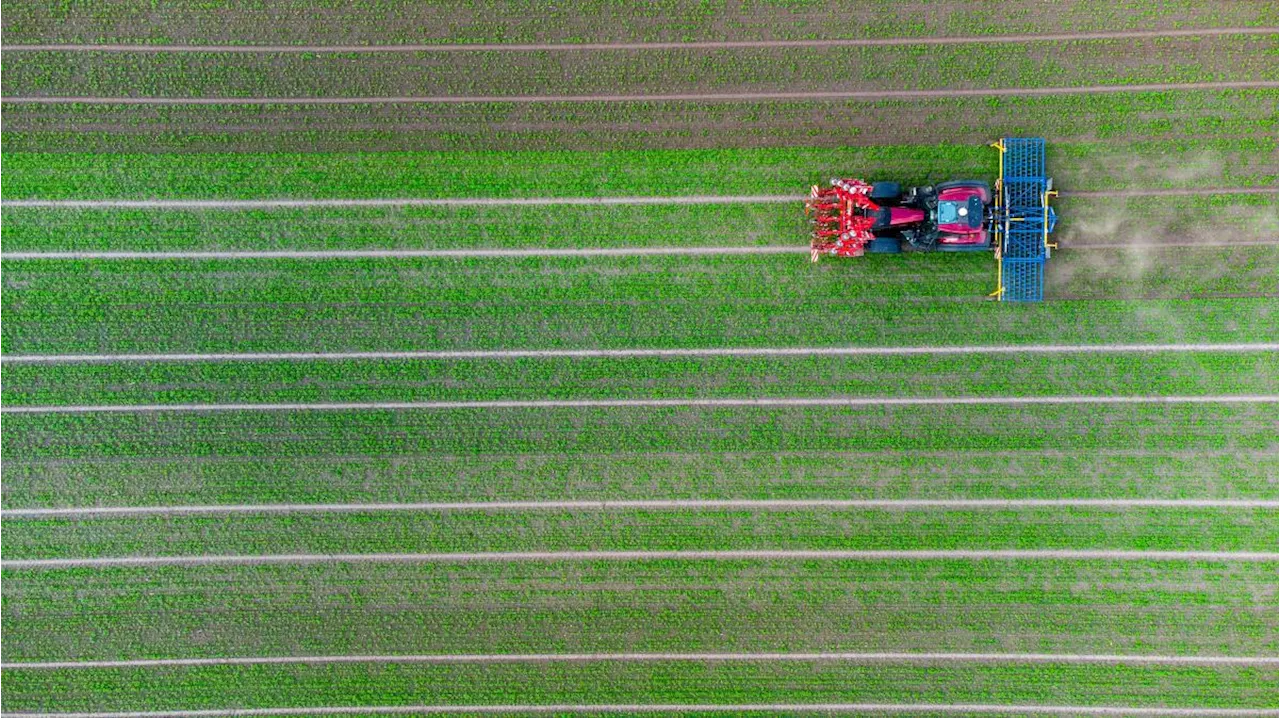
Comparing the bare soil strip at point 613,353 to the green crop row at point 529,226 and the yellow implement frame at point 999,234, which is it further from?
the green crop row at point 529,226

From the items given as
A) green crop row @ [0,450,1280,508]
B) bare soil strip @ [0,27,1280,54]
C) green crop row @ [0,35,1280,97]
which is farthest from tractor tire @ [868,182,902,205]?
green crop row @ [0,450,1280,508]

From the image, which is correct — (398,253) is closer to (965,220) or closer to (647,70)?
(647,70)

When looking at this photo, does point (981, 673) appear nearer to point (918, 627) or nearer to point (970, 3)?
point (918, 627)

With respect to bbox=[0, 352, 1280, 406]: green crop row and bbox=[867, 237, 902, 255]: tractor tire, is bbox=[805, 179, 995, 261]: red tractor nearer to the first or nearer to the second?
bbox=[867, 237, 902, 255]: tractor tire

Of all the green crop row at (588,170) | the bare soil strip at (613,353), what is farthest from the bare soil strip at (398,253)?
the bare soil strip at (613,353)

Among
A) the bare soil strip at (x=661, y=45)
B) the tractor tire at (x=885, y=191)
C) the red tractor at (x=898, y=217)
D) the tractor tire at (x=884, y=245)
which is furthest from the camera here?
the bare soil strip at (x=661, y=45)

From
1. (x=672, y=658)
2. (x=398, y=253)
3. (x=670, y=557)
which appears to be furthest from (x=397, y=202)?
(x=672, y=658)

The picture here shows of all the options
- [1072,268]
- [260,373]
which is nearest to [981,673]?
[1072,268]
